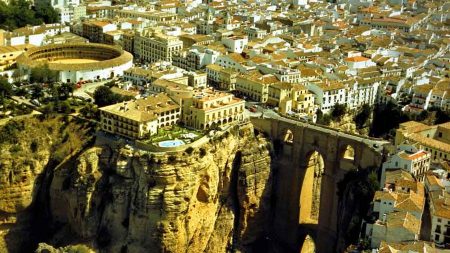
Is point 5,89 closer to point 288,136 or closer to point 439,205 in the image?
point 288,136

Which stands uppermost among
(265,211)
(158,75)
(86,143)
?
(158,75)

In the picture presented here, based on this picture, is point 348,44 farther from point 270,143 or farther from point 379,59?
point 270,143

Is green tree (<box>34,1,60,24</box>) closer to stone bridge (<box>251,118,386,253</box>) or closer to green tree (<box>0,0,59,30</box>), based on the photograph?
green tree (<box>0,0,59,30</box>)

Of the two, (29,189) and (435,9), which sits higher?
(435,9)

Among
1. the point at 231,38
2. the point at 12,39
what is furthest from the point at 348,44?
the point at 12,39

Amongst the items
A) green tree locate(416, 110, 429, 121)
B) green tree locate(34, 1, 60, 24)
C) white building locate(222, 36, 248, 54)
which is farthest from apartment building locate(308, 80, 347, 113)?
green tree locate(34, 1, 60, 24)

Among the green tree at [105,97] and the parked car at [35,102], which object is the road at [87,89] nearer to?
the green tree at [105,97]

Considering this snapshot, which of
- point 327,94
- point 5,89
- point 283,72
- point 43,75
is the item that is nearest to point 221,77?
point 283,72

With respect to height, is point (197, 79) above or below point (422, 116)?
above
